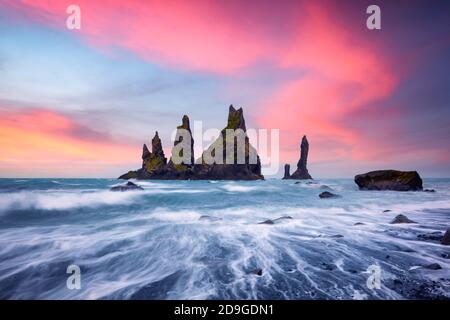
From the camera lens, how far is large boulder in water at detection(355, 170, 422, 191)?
34.2 meters

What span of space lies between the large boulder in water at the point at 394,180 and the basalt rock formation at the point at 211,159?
62.3 metres

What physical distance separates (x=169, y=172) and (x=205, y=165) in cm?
1680

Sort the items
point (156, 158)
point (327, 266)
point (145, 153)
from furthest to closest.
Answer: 1. point (145, 153)
2. point (156, 158)
3. point (327, 266)

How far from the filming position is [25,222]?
42.6 feet

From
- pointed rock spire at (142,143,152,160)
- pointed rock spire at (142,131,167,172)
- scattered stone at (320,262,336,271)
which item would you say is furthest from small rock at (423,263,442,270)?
pointed rock spire at (142,143,152,160)

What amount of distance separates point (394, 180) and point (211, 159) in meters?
73.2

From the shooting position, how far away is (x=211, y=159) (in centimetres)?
10019

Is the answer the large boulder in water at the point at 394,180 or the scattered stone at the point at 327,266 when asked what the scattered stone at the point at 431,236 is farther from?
the large boulder in water at the point at 394,180

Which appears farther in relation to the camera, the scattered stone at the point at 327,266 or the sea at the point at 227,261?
the scattered stone at the point at 327,266

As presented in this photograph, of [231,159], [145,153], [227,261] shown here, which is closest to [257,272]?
[227,261]

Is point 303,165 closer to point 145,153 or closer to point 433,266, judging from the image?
point 145,153

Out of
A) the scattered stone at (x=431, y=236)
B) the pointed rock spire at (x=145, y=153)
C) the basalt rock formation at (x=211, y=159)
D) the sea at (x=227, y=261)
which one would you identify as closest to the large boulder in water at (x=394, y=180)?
the sea at (x=227, y=261)

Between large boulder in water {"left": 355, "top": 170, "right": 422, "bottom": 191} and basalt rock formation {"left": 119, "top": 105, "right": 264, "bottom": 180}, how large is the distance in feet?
205

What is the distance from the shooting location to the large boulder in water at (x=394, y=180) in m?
34.2
